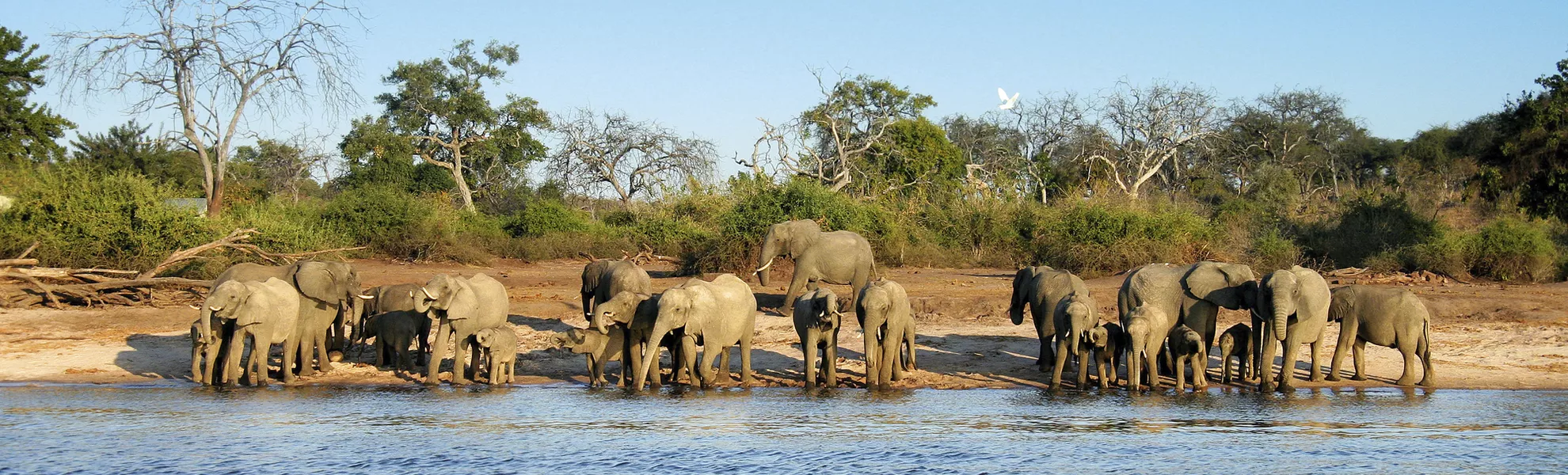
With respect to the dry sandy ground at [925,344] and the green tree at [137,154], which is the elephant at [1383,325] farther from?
the green tree at [137,154]

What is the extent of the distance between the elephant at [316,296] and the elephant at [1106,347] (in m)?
7.32

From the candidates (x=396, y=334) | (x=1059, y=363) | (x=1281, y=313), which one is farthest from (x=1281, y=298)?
(x=396, y=334)

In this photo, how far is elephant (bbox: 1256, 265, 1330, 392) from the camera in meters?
13.1

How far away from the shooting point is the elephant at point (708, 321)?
511 inches

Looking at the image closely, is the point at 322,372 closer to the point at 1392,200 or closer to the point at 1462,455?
the point at 1462,455

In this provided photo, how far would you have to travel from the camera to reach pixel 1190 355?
13.0 metres

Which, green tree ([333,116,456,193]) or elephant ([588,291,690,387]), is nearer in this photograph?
elephant ([588,291,690,387])

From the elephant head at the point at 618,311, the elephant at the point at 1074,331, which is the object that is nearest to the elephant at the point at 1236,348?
the elephant at the point at 1074,331

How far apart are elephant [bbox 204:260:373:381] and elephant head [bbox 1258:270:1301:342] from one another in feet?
29.2

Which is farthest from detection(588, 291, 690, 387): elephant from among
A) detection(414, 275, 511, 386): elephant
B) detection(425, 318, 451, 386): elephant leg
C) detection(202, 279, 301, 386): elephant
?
detection(202, 279, 301, 386): elephant

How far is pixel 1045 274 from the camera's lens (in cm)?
1457

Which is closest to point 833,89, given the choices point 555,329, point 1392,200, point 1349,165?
point 1392,200

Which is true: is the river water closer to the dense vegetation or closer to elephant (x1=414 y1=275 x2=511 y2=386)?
elephant (x1=414 y1=275 x2=511 y2=386)

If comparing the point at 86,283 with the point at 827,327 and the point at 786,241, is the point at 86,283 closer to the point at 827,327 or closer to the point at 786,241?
the point at 786,241
